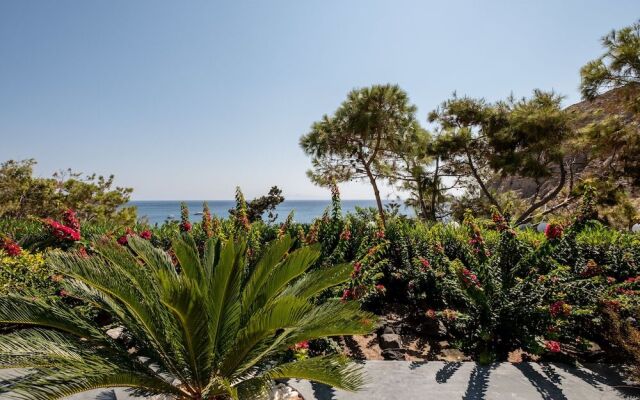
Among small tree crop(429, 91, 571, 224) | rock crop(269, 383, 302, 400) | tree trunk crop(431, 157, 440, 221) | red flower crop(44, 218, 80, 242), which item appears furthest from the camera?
tree trunk crop(431, 157, 440, 221)

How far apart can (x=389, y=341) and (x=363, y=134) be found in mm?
11215

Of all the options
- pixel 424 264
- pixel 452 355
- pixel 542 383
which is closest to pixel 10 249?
pixel 424 264

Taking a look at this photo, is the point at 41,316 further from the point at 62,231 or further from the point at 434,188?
the point at 434,188

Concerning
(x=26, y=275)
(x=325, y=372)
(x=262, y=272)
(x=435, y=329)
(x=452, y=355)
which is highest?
(x=262, y=272)

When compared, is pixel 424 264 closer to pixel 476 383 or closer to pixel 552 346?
pixel 552 346

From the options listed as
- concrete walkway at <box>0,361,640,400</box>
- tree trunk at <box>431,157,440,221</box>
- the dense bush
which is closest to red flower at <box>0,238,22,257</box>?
the dense bush

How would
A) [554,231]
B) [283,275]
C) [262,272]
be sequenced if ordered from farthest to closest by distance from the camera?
[554,231]
[262,272]
[283,275]

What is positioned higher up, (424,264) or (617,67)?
Result: (617,67)

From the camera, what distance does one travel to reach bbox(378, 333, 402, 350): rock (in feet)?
16.6

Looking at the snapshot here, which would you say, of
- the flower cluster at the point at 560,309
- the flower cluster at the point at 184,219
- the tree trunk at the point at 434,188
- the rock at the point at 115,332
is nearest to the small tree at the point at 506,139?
the tree trunk at the point at 434,188

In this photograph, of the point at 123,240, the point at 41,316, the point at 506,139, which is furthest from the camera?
the point at 506,139

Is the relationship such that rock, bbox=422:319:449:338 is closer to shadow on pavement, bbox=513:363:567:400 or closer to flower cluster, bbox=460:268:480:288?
flower cluster, bbox=460:268:480:288

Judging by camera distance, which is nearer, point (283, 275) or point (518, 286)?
point (283, 275)

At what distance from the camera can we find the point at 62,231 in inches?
271
